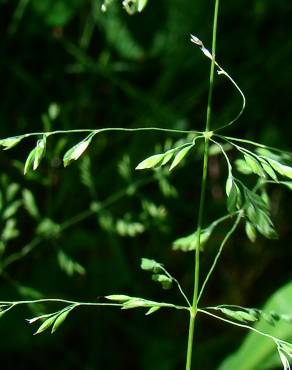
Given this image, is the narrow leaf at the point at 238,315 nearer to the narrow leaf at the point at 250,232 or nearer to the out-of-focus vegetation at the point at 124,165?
the narrow leaf at the point at 250,232

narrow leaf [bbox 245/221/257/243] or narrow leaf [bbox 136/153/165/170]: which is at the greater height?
narrow leaf [bbox 136/153/165/170]

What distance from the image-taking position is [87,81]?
2150 millimetres

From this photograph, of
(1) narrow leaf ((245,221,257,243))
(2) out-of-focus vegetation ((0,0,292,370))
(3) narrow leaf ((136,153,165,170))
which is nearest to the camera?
(3) narrow leaf ((136,153,165,170))

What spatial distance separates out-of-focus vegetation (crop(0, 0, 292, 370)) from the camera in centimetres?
184

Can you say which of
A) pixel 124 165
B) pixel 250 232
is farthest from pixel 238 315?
pixel 124 165

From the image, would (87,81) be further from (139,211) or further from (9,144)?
(9,144)

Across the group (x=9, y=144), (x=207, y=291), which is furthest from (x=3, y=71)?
(x=9, y=144)

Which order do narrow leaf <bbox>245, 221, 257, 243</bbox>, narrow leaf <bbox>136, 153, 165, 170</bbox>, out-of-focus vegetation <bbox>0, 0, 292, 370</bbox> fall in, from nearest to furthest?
narrow leaf <bbox>136, 153, 165, 170</bbox> → narrow leaf <bbox>245, 221, 257, 243</bbox> → out-of-focus vegetation <bbox>0, 0, 292, 370</bbox>

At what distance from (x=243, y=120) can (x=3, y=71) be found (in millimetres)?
809

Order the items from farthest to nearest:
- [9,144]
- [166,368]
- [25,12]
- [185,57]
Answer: [185,57], [25,12], [166,368], [9,144]

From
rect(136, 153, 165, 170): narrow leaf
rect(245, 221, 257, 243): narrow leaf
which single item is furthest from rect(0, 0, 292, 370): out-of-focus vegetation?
rect(136, 153, 165, 170): narrow leaf

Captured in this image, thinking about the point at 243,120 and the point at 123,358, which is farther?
the point at 243,120

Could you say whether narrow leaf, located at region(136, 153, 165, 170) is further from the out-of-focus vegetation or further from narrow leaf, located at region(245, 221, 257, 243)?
the out-of-focus vegetation

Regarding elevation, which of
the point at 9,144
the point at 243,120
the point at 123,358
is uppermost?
the point at 9,144
